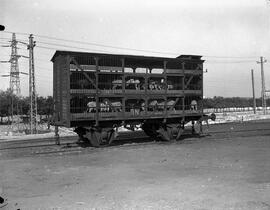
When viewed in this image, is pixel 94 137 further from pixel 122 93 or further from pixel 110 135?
pixel 122 93

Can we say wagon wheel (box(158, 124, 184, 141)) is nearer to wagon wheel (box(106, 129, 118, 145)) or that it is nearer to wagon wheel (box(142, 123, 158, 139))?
wagon wheel (box(142, 123, 158, 139))

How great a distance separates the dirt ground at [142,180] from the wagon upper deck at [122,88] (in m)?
2.71

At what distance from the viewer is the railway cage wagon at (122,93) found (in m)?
15.5

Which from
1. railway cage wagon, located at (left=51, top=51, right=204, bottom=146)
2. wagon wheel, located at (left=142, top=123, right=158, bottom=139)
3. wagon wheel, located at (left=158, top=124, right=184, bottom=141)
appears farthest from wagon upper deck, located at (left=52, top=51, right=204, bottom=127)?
wagon wheel, located at (left=142, top=123, right=158, bottom=139)

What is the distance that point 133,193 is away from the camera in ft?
23.1

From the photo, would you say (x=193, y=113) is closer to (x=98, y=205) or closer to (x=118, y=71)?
(x=118, y=71)

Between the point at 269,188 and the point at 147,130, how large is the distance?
12387 millimetres

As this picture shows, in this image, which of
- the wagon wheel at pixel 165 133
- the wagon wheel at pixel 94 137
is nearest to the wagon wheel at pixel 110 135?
the wagon wheel at pixel 94 137

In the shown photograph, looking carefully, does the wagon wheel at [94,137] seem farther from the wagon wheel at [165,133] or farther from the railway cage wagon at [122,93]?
the wagon wheel at [165,133]

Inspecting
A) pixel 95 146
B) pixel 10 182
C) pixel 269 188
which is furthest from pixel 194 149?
pixel 10 182

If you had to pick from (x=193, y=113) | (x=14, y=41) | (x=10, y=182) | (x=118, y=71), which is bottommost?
(x=10, y=182)

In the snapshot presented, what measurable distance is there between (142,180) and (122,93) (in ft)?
27.0

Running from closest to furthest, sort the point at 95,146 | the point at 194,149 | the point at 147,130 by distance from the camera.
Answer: the point at 194,149, the point at 95,146, the point at 147,130

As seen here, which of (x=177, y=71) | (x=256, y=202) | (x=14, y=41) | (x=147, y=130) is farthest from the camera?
(x=14, y=41)
